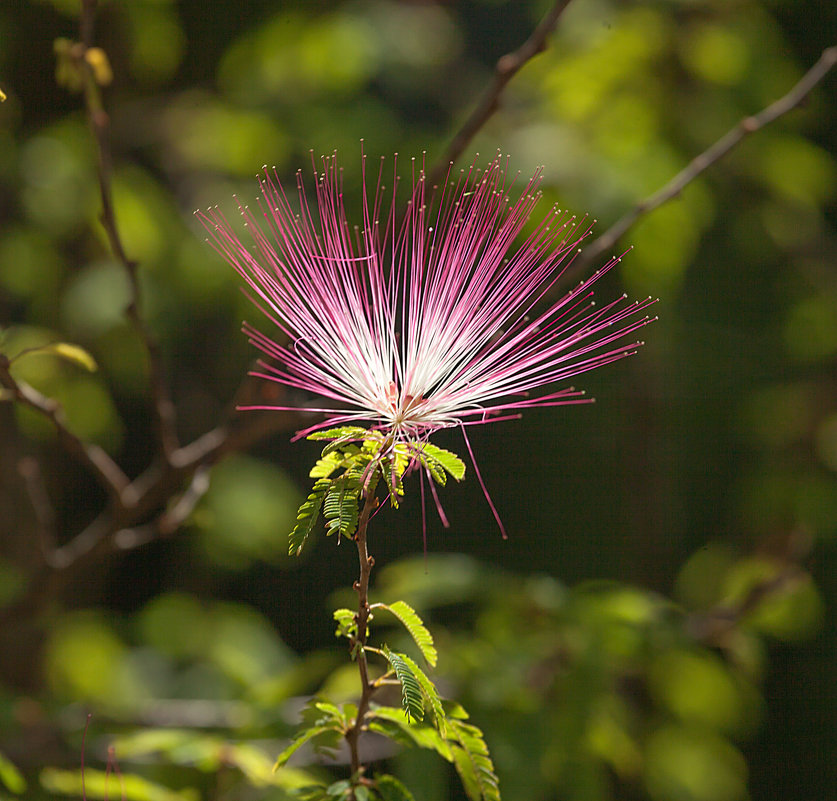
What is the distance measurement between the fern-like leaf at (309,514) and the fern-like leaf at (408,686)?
0.07 meters

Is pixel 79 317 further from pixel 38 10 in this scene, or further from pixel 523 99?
pixel 523 99

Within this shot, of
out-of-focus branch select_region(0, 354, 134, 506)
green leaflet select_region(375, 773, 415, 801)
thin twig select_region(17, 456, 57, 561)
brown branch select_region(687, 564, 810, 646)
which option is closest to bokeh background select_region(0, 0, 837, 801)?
brown branch select_region(687, 564, 810, 646)

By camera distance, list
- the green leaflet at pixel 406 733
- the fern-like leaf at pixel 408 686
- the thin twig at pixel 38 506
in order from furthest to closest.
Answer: the thin twig at pixel 38 506 → the green leaflet at pixel 406 733 → the fern-like leaf at pixel 408 686

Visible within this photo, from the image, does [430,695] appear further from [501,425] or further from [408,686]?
[501,425]

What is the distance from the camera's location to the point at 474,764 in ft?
1.61

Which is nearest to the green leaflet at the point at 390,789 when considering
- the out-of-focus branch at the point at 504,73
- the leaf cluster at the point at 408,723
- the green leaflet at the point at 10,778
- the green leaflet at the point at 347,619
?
the leaf cluster at the point at 408,723

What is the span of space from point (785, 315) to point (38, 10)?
1697 mm

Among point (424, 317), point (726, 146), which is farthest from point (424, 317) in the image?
point (726, 146)

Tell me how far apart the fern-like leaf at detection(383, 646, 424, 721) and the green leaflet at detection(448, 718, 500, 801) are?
0.24 ft

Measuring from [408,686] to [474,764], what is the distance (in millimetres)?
97

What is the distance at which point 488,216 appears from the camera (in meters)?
0.51

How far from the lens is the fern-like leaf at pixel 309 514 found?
1.41ft

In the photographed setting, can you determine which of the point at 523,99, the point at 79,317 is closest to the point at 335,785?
the point at 79,317

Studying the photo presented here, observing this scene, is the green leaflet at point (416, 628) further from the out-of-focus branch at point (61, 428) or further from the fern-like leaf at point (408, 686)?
the out-of-focus branch at point (61, 428)
